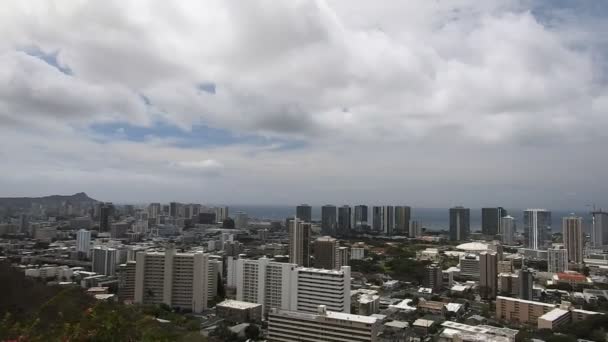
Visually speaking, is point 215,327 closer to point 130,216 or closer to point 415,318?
point 415,318

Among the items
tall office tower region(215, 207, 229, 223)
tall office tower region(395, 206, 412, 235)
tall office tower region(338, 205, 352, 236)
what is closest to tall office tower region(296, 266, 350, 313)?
tall office tower region(338, 205, 352, 236)

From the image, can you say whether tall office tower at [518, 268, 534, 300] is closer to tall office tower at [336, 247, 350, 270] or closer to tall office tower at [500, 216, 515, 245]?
tall office tower at [336, 247, 350, 270]

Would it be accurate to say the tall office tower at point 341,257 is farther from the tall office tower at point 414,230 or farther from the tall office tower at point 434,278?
the tall office tower at point 414,230

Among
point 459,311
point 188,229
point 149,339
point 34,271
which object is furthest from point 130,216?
point 149,339

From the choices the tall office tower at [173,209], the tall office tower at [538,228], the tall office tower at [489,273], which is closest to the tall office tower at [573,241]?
the tall office tower at [538,228]

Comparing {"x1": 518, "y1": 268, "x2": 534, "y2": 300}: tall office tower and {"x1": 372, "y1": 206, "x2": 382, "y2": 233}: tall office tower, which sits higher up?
{"x1": 372, "y1": 206, "x2": 382, "y2": 233}: tall office tower

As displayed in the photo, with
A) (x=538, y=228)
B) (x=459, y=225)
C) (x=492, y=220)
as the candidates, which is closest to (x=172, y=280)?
(x=538, y=228)
